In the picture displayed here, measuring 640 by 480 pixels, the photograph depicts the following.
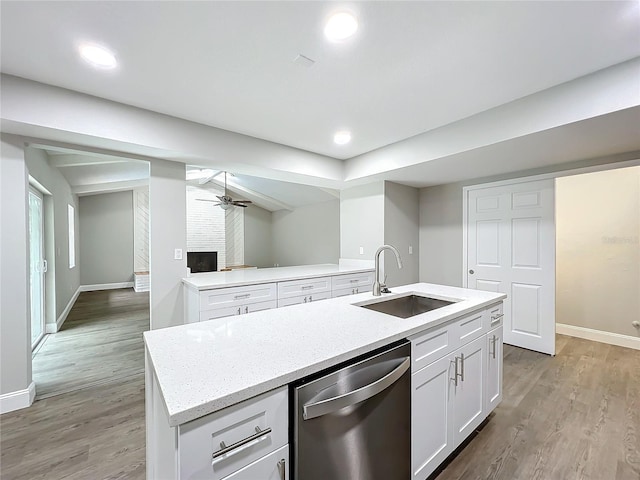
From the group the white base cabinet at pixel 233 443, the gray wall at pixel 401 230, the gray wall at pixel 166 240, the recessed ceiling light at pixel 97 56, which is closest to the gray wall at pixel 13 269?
the gray wall at pixel 166 240

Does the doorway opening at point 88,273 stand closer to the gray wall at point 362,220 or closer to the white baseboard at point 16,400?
the white baseboard at point 16,400

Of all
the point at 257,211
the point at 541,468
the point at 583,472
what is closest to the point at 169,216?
the point at 541,468

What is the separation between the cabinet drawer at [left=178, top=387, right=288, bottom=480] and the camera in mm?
742

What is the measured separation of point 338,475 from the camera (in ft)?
3.43

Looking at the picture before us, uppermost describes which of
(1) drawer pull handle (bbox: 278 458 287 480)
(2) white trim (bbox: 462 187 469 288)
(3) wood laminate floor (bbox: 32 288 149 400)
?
(2) white trim (bbox: 462 187 469 288)

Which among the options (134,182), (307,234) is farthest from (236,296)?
(307,234)

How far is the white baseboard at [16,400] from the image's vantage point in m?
2.21

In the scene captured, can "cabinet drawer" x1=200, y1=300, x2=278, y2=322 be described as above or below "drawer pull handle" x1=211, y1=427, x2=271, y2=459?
below

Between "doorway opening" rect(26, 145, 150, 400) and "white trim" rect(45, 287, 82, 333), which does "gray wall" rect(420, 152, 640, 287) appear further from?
"white trim" rect(45, 287, 82, 333)

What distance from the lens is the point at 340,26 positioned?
61.2 inches

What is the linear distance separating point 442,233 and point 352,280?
1.62 meters

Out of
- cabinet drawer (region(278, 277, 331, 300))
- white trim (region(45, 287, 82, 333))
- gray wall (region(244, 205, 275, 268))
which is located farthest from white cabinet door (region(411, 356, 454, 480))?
gray wall (region(244, 205, 275, 268))

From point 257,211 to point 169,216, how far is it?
22.6ft

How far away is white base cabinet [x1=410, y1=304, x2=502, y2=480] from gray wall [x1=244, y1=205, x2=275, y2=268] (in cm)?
836
